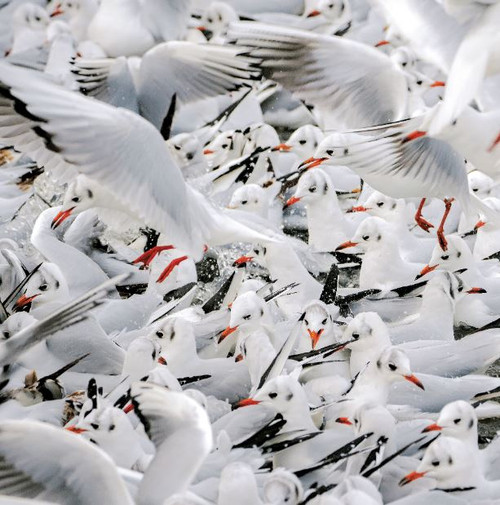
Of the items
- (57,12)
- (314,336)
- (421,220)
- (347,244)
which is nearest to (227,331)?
(314,336)

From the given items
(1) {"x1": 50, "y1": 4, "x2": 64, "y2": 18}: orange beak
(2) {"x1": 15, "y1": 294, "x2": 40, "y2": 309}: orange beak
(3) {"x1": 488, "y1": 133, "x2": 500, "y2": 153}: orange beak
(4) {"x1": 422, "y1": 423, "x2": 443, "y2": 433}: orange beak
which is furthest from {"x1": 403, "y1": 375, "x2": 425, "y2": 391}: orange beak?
(1) {"x1": 50, "y1": 4, "x2": 64, "y2": 18}: orange beak

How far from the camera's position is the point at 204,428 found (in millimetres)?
4156

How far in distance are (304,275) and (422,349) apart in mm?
938

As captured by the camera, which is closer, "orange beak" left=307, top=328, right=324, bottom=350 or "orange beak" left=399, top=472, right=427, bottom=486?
"orange beak" left=399, top=472, right=427, bottom=486

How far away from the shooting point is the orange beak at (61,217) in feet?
21.5

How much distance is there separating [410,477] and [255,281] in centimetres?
184

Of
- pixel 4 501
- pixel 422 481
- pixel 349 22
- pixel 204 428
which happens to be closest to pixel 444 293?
pixel 422 481

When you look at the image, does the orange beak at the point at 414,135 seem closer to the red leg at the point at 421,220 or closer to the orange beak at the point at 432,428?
the red leg at the point at 421,220

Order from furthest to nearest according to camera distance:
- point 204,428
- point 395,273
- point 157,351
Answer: point 395,273 → point 157,351 → point 204,428

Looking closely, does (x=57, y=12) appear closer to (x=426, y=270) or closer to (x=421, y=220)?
(x=421, y=220)

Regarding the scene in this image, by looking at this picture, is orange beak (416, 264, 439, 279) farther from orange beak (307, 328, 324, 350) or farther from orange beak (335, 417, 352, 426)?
orange beak (335, 417, 352, 426)

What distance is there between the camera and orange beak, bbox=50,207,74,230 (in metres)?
6.55

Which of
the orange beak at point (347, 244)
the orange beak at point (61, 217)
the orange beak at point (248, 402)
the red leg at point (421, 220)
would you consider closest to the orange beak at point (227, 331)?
the orange beak at point (248, 402)

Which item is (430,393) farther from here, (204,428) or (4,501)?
(4,501)
